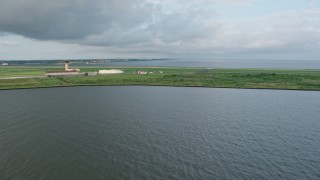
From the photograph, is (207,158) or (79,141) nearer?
(207,158)

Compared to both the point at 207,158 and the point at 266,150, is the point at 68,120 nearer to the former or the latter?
the point at 207,158

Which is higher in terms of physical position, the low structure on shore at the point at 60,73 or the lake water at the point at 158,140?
the low structure on shore at the point at 60,73

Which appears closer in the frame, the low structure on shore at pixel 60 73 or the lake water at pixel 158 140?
the lake water at pixel 158 140

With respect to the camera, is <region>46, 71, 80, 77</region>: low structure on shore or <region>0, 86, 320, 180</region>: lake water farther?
<region>46, 71, 80, 77</region>: low structure on shore

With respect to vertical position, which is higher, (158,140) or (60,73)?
(60,73)

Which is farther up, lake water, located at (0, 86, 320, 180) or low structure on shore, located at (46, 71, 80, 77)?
low structure on shore, located at (46, 71, 80, 77)

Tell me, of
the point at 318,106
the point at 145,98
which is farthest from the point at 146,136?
the point at 318,106

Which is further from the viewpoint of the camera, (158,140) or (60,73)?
(60,73)

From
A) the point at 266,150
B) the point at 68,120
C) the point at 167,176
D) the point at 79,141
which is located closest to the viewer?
the point at 167,176
